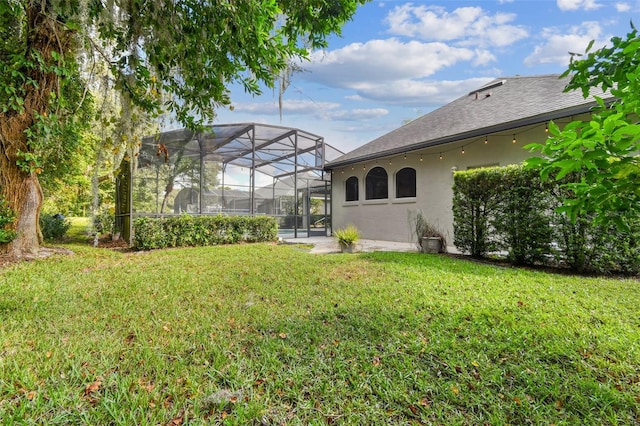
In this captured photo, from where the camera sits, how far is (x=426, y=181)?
32.3 ft

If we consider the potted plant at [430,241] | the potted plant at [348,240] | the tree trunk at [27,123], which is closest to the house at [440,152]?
the potted plant at [430,241]

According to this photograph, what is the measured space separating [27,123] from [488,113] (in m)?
11.1

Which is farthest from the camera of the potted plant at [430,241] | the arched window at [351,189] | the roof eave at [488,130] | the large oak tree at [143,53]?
the arched window at [351,189]

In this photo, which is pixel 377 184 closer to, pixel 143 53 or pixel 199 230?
pixel 199 230

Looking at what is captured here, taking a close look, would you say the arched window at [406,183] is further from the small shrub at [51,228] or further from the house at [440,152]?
the small shrub at [51,228]

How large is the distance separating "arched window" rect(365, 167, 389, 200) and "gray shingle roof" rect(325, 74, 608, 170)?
85 centimetres

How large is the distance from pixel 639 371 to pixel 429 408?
1647 millimetres

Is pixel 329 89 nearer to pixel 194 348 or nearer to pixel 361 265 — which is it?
pixel 361 265

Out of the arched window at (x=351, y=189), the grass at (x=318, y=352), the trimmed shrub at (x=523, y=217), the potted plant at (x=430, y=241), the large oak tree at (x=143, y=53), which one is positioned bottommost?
the grass at (x=318, y=352)

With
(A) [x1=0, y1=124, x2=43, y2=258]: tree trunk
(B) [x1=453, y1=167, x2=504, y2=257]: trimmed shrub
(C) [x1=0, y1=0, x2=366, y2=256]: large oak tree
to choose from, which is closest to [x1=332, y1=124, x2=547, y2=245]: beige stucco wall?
(B) [x1=453, y1=167, x2=504, y2=257]: trimmed shrub

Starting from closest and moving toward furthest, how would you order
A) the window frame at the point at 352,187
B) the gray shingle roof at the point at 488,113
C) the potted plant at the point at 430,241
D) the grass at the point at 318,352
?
the grass at the point at 318,352 < the gray shingle roof at the point at 488,113 < the potted plant at the point at 430,241 < the window frame at the point at 352,187

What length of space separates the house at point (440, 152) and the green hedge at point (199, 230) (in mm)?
4104

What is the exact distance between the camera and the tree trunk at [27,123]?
4930 mm

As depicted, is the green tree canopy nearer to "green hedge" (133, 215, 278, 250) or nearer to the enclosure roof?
"green hedge" (133, 215, 278, 250)
